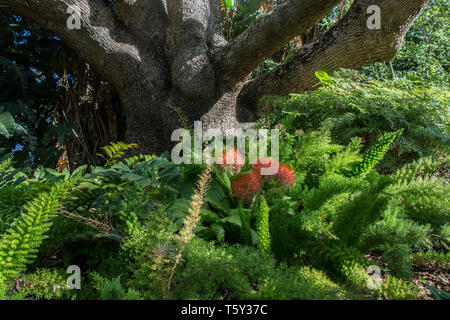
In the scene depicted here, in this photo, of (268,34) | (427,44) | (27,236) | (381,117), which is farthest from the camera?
(427,44)

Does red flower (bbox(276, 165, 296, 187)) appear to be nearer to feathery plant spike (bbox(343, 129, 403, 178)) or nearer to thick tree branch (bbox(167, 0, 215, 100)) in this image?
feathery plant spike (bbox(343, 129, 403, 178))

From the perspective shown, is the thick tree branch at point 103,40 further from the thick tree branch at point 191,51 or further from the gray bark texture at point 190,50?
the thick tree branch at point 191,51

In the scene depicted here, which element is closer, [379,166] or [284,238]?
[284,238]

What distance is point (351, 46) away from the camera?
2.37m

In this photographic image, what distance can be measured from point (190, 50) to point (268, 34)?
0.62 metres

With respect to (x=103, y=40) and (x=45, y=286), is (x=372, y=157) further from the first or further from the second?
(x=103, y=40)

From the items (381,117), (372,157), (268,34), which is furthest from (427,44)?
(372,157)

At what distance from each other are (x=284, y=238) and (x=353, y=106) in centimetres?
112

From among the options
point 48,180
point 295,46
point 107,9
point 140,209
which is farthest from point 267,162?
point 295,46

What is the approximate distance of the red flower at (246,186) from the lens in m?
1.06

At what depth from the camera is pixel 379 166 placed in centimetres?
171

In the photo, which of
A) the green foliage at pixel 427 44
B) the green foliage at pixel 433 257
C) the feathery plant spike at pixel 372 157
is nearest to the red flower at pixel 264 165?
the feathery plant spike at pixel 372 157

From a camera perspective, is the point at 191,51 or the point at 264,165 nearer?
the point at 264,165
